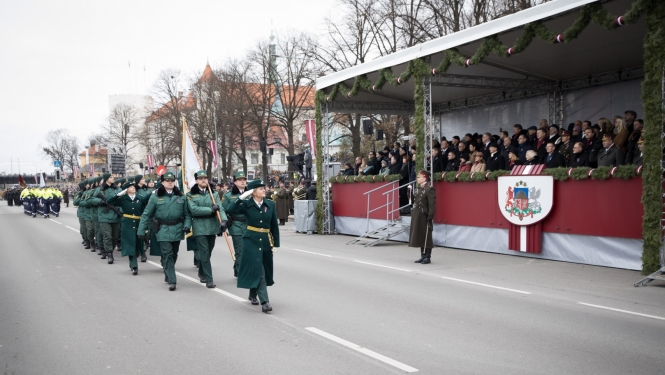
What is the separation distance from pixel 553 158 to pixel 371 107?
9652 mm

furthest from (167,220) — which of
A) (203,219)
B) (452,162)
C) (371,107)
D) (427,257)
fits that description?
(371,107)

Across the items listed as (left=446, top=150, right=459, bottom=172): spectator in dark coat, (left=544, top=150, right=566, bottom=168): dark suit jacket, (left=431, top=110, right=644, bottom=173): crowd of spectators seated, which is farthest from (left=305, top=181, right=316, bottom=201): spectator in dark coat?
(left=544, top=150, right=566, bottom=168): dark suit jacket

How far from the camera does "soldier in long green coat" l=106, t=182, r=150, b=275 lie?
12.4 m

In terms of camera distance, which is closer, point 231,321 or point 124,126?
point 231,321

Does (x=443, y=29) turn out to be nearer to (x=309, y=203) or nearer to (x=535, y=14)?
(x=309, y=203)

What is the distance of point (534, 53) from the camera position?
16281mm

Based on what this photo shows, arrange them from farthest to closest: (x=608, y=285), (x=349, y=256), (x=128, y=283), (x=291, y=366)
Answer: (x=349, y=256), (x=128, y=283), (x=608, y=285), (x=291, y=366)

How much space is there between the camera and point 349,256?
14961 millimetres

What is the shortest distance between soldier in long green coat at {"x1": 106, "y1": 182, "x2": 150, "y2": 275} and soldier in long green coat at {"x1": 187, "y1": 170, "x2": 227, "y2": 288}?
2.36 metres

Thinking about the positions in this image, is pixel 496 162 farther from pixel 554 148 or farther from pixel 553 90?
pixel 553 90

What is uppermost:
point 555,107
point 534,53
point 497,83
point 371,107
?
point 534,53

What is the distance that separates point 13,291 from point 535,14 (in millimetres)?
11353

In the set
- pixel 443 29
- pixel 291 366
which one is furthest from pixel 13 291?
pixel 443 29

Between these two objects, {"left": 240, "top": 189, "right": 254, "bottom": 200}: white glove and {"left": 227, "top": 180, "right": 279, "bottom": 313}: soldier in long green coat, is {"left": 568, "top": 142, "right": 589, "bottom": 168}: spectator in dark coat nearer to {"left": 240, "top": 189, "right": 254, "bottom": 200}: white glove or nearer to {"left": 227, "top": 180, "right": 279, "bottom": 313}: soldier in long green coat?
{"left": 227, "top": 180, "right": 279, "bottom": 313}: soldier in long green coat
